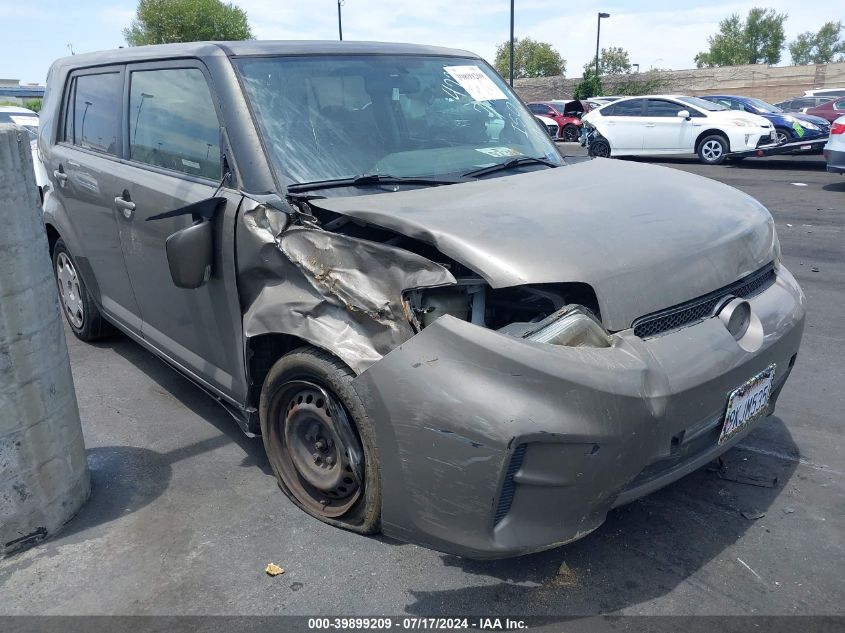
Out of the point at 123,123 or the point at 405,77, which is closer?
the point at 405,77

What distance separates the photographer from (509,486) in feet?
7.29

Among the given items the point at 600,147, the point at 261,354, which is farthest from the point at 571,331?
the point at 600,147

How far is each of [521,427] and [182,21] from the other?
2563 inches

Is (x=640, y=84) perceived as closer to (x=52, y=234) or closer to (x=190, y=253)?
(x=52, y=234)

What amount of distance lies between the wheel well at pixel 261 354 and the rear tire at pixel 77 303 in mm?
2161

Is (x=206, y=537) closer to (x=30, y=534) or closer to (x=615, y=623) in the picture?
(x=30, y=534)

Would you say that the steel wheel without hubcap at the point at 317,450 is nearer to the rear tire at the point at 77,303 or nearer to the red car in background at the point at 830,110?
the rear tire at the point at 77,303

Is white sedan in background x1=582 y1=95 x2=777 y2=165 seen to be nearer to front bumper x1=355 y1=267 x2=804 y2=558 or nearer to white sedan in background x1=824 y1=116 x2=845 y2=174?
white sedan in background x1=824 y1=116 x2=845 y2=174

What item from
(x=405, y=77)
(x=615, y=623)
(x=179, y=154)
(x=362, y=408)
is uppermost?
(x=405, y=77)

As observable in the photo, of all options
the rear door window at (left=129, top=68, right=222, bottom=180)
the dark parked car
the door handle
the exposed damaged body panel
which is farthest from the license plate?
the dark parked car

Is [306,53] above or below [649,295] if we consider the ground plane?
above

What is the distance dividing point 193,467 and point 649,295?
2306mm

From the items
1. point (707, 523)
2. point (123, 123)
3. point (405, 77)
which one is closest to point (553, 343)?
point (707, 523)

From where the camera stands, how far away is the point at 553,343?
2291mm
